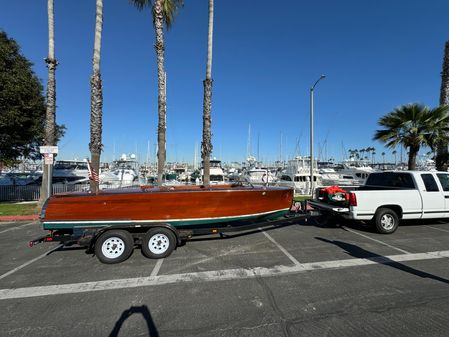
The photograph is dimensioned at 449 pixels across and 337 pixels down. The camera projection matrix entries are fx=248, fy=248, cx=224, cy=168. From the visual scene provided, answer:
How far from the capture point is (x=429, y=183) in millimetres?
7336

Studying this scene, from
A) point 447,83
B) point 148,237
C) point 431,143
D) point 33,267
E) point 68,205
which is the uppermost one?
point 447,83

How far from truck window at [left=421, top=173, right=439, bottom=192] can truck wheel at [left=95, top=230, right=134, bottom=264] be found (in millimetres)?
8226

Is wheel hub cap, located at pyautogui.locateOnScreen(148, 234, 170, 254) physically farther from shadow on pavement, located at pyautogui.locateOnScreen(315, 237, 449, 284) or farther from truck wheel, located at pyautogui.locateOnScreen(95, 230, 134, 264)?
shadow on pavement, located at pyautogui.locateOnScreen(315, 237, 449, 284)

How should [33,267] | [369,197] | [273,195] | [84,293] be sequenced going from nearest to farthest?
1. [84,293]
2. [33,267]
3. [273,195]
4. [369,197]

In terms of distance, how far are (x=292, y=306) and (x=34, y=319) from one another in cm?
338

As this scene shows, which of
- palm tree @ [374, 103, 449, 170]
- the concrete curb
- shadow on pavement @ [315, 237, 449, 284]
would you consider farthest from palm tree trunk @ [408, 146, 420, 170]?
the concrete curb

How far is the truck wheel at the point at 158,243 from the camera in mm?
5262

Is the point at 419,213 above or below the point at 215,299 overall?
above

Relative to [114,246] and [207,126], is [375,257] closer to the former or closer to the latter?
[114,246]

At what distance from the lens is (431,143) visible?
1232 centimetres

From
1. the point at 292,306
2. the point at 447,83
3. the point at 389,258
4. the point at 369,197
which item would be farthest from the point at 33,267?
the point at 447,83

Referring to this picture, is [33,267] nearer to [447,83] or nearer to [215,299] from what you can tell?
[215,299]

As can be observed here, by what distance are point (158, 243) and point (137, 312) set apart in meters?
2.07

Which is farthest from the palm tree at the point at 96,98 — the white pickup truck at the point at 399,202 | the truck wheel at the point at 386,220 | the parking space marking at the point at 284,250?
the truck wheel at the point at 386,220
